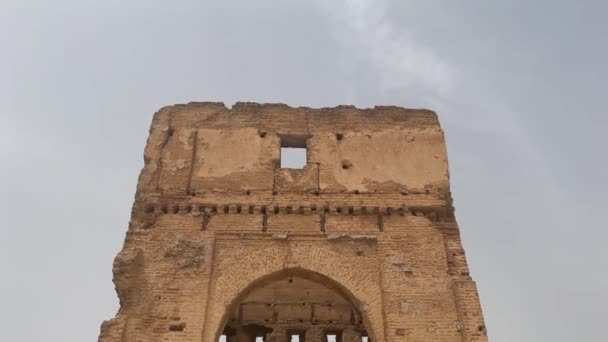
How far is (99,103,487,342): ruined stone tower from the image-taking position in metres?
7.27

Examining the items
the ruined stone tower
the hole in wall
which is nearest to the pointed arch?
the ruined stone tower

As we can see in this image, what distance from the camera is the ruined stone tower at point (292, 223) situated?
23.9ft

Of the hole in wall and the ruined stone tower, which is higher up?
the ruined stone tower

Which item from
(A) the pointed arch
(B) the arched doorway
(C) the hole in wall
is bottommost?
(C) the hole in wall

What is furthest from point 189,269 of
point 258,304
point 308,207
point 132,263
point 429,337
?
point 258,304

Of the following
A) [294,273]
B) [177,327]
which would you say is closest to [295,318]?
[294,273]

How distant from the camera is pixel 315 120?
9219mm

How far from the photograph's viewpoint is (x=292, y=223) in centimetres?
806

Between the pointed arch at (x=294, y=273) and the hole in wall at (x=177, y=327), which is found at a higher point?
the pointed arch at (x=294, y=273)

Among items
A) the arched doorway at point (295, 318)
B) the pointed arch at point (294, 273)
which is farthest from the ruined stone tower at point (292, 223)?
the arched doorway at point (295, 318)

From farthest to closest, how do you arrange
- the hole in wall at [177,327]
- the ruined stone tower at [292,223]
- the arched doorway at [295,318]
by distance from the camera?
the arched doorway at [295,318] → the ruined stone tower at [292,223] → the hole in wall at [177,327]

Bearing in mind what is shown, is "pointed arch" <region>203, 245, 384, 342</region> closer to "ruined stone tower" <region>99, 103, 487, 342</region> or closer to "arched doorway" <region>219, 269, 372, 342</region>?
"ruined stone tower" <region>99, 103, 487, 342</region>

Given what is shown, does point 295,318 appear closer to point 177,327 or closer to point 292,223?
point 292,223

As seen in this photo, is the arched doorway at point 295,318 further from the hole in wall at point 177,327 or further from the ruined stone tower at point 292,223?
the hole in wall at point 177,327
